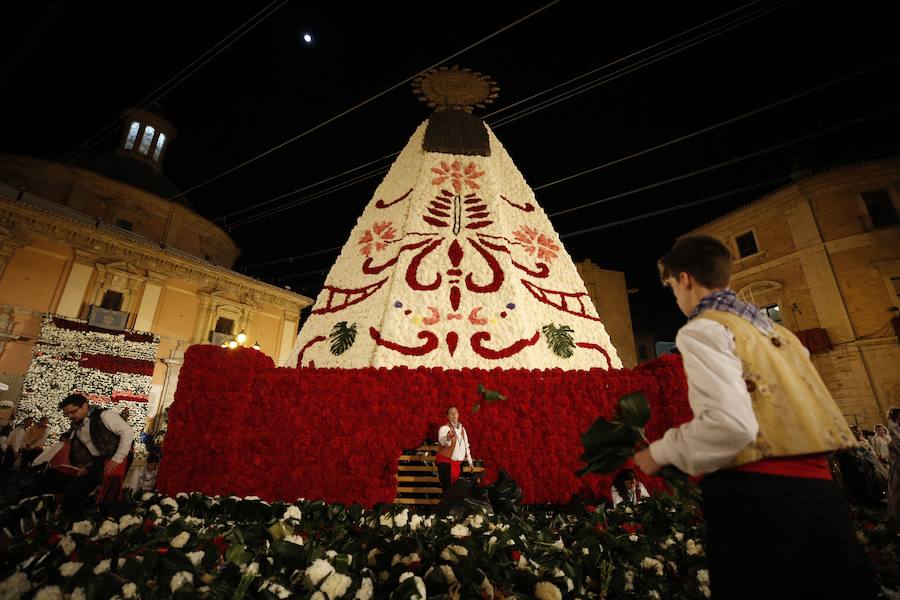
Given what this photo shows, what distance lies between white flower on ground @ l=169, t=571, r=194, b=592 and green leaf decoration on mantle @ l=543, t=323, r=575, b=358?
17.8ft

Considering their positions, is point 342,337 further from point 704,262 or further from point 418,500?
point 704,262

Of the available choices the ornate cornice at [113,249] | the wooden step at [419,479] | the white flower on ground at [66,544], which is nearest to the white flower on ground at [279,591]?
the white flower on ground at [66,544]

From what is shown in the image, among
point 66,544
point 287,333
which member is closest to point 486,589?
point 66,544

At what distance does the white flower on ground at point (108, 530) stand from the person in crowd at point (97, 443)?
2348 mm

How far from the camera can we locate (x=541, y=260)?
24.4ft

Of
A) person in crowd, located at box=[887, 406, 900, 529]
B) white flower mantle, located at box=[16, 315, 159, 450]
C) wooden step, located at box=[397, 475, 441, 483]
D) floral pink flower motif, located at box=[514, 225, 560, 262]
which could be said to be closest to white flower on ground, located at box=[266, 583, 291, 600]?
wooden step, located at box=[397, 475, 441, 483]

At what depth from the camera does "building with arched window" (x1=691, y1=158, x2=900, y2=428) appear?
45.8ft

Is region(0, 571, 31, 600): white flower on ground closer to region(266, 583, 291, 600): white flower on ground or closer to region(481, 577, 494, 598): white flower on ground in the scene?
Result: region(266, 583, 291, 600): white flower on ground

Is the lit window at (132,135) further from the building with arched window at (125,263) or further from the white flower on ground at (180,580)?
the white flower on ground at (180,580)

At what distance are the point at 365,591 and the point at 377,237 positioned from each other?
6621 mm

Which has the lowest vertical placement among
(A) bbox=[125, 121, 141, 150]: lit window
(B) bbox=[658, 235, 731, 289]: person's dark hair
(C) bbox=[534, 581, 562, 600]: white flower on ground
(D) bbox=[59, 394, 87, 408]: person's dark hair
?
(C) bbox=[534, 581, 562, 600]: white flower on ground

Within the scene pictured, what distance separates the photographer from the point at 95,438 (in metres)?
4.05

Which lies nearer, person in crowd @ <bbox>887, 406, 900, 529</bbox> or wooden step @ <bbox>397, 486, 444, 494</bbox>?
person in crowd @ <bbox>887, 406, 900, 529</bbox>

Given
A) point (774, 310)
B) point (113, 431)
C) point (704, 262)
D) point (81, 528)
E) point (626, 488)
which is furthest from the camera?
point (774, 310)
